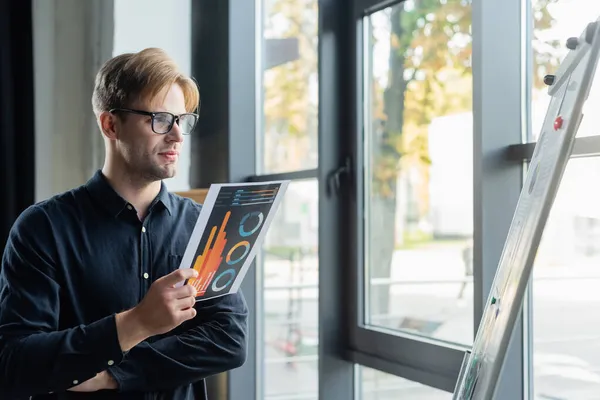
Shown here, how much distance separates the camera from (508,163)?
→ 72.6 inches

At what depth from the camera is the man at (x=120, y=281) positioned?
4.73 feet

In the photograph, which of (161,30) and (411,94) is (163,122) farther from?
(161,30)

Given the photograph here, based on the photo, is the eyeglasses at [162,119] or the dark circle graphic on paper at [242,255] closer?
the dark circle graphic on paper at [242,255]

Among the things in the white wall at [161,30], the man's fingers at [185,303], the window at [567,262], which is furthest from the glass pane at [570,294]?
the white wall at [161,30]

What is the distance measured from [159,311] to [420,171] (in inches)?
42.1

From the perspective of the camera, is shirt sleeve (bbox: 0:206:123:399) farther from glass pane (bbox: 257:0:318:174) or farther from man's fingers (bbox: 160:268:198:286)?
glass pane (bbox: 257:0:318:174)

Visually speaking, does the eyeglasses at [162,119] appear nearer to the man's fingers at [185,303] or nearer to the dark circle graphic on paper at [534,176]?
the man's fingers at [185,303]

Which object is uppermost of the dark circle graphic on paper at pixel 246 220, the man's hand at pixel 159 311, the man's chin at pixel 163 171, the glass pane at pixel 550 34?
the glass pane at pixel 550 34

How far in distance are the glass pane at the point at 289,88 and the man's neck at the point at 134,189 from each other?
1145 mm

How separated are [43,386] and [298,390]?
5.10 feet

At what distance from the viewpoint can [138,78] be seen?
5.37 feet

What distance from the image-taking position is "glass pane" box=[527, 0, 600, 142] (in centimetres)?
170

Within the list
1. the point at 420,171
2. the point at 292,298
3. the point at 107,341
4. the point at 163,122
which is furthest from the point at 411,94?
the point at 107,341

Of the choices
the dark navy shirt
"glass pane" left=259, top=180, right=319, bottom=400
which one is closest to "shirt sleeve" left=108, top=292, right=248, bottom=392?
the dark navy shirt
